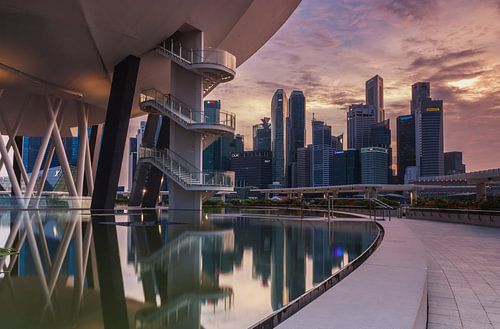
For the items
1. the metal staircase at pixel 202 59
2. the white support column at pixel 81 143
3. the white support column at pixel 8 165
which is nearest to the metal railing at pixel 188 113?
the metal staircase at pixel 202 59

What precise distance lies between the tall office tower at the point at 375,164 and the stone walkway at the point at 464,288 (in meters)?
156

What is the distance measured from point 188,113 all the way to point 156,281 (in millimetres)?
23616

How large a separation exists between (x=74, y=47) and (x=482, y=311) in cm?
3055

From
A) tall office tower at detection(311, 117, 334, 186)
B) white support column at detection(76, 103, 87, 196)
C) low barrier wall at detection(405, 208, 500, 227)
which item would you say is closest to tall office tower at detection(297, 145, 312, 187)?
tall office tower at detection(311, 117, 334, 186)

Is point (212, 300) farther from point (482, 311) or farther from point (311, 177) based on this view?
point (311, 177)

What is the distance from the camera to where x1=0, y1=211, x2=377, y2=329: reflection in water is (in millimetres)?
4477

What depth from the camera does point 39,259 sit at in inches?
335

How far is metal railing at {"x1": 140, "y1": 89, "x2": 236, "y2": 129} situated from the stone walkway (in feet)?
64.2

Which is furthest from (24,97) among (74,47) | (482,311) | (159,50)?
(482,311)

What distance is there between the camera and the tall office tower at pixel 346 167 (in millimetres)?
167200

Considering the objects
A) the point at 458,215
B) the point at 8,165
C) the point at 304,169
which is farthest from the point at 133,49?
the point at 304,169

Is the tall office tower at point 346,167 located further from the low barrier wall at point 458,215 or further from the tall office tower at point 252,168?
the low barrier wall at point 458,215

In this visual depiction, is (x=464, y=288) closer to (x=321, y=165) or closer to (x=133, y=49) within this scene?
(x=133, y=49)

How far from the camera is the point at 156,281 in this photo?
250 inches
